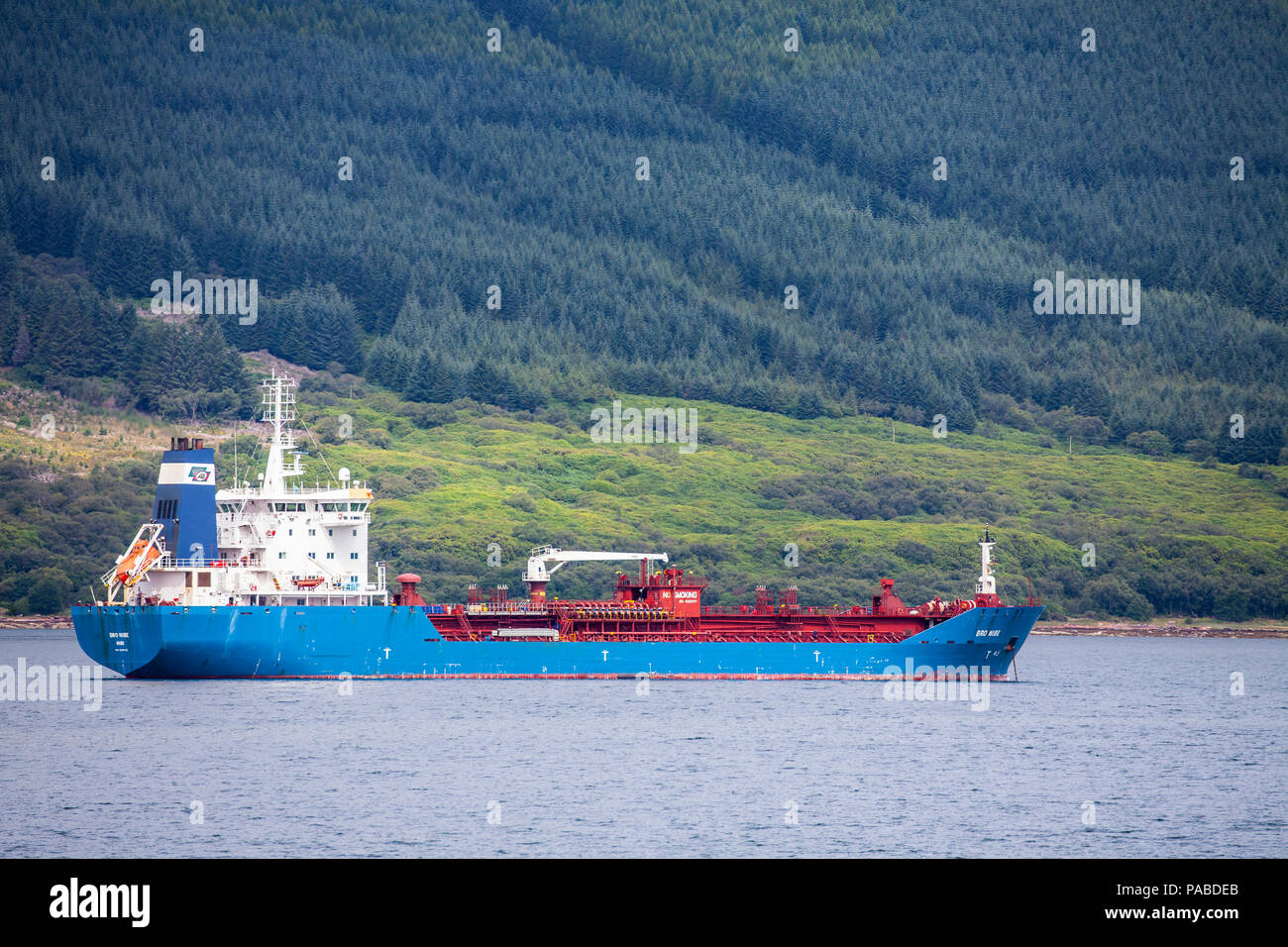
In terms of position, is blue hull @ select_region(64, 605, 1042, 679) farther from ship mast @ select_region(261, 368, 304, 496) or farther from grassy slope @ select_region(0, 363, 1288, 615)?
grassy slope @ select_region(0, 363, 1288, 615)

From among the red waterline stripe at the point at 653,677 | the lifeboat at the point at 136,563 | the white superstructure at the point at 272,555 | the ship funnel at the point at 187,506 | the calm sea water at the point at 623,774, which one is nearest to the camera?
the calm sea water at the point at 623,774

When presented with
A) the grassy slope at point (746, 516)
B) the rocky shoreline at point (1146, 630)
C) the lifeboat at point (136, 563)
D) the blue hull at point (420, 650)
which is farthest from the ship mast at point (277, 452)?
the rocky shoreline at point (1146, 630)

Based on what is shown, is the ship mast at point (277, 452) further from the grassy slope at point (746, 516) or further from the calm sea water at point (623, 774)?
the grassy slope at point (746, 516)

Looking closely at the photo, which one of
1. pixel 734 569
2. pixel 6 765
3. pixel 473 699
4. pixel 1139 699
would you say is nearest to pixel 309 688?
pixel 473 699

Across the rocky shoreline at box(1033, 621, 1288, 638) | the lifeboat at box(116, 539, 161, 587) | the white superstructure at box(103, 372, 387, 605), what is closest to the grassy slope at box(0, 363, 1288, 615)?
the rocky shoreline at box(1033, 621, 1288, 638)

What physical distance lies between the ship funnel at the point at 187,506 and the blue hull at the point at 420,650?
293 cm

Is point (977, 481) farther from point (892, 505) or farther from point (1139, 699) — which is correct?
point (1139, 699)

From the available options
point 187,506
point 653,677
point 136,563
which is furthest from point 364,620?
point 653,677

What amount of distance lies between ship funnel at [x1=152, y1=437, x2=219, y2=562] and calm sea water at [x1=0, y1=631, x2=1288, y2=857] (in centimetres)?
526

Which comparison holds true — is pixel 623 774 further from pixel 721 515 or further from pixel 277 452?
pixel 721 515

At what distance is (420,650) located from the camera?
6662 cm

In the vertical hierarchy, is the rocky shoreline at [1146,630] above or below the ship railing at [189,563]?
below

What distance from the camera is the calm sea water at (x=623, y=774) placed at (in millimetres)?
32906

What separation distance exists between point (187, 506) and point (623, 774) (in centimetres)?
2735
